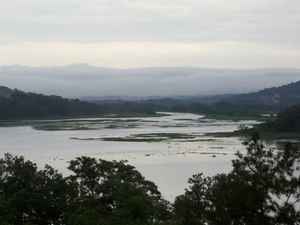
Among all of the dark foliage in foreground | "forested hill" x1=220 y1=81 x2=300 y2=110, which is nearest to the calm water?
the dark foliage in foreground

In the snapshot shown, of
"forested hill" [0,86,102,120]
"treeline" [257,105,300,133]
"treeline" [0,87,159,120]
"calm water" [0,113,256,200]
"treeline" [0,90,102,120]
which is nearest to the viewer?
"calm water" [0,113,256,200]

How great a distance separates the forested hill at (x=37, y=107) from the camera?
94125mm

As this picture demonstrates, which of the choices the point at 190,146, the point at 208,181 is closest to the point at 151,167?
the point at 190,146

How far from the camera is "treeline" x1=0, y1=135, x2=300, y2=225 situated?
30.4 ft

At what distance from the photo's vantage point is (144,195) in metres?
13.3

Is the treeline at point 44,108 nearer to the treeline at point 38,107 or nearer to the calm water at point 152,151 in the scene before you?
the treeline at point 38,107

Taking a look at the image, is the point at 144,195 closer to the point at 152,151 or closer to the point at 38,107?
the point at 152,151

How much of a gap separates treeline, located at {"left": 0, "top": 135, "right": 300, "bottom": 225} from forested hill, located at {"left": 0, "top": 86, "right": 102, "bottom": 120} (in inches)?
3066

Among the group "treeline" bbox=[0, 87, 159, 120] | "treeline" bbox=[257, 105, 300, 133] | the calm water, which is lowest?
the calm water

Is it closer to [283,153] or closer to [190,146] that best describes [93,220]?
[283,153]

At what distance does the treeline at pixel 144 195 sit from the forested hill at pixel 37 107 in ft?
256

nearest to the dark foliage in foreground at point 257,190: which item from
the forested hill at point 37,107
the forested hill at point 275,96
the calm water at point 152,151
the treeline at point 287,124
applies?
the calm water at point 152,151

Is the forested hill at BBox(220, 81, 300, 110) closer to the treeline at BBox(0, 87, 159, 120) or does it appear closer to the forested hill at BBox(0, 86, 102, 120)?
the treeline at BBox(0, 87, 159, 120)

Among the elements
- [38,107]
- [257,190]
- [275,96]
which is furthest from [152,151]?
[275,96]
